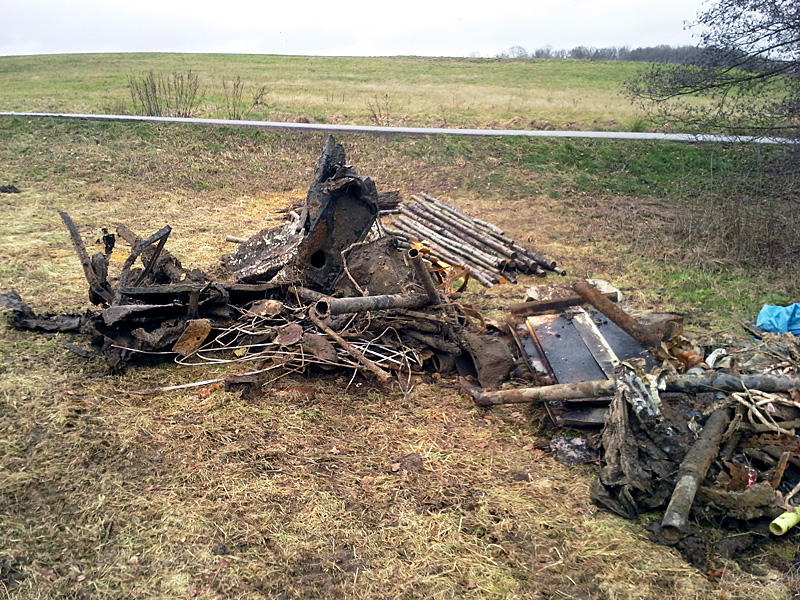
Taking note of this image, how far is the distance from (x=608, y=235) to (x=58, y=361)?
10.2 meters

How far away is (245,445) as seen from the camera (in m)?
5.11

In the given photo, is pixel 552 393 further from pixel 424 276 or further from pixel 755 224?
pixel 755 224

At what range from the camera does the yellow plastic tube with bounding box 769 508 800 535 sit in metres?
3.87

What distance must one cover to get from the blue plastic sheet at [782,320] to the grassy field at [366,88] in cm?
1661

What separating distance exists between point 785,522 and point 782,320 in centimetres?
449

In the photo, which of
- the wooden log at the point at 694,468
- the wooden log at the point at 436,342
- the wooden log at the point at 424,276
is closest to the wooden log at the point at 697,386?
the wooden log at the point at 694,468

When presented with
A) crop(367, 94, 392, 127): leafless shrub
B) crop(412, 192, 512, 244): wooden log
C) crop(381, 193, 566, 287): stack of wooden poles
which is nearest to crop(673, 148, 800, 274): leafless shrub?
crop(381, 193, 566, 287): stack of wooden poles

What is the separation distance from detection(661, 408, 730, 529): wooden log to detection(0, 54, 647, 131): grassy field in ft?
66.6

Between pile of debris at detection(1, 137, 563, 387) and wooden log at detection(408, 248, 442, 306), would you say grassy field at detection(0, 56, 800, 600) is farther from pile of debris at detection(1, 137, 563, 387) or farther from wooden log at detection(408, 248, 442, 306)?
wooden log at detection(408, 248, 442, 306)

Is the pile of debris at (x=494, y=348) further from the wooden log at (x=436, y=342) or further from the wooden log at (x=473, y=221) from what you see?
the wooden log at (x=473, y=221)

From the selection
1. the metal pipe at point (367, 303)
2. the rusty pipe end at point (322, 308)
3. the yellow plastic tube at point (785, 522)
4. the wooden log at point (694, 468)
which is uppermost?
the metal pipe at point (367, 303)

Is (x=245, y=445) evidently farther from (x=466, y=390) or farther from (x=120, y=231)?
(x=120, y=231)

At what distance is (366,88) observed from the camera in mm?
37344

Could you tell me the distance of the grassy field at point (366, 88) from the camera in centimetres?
2600
